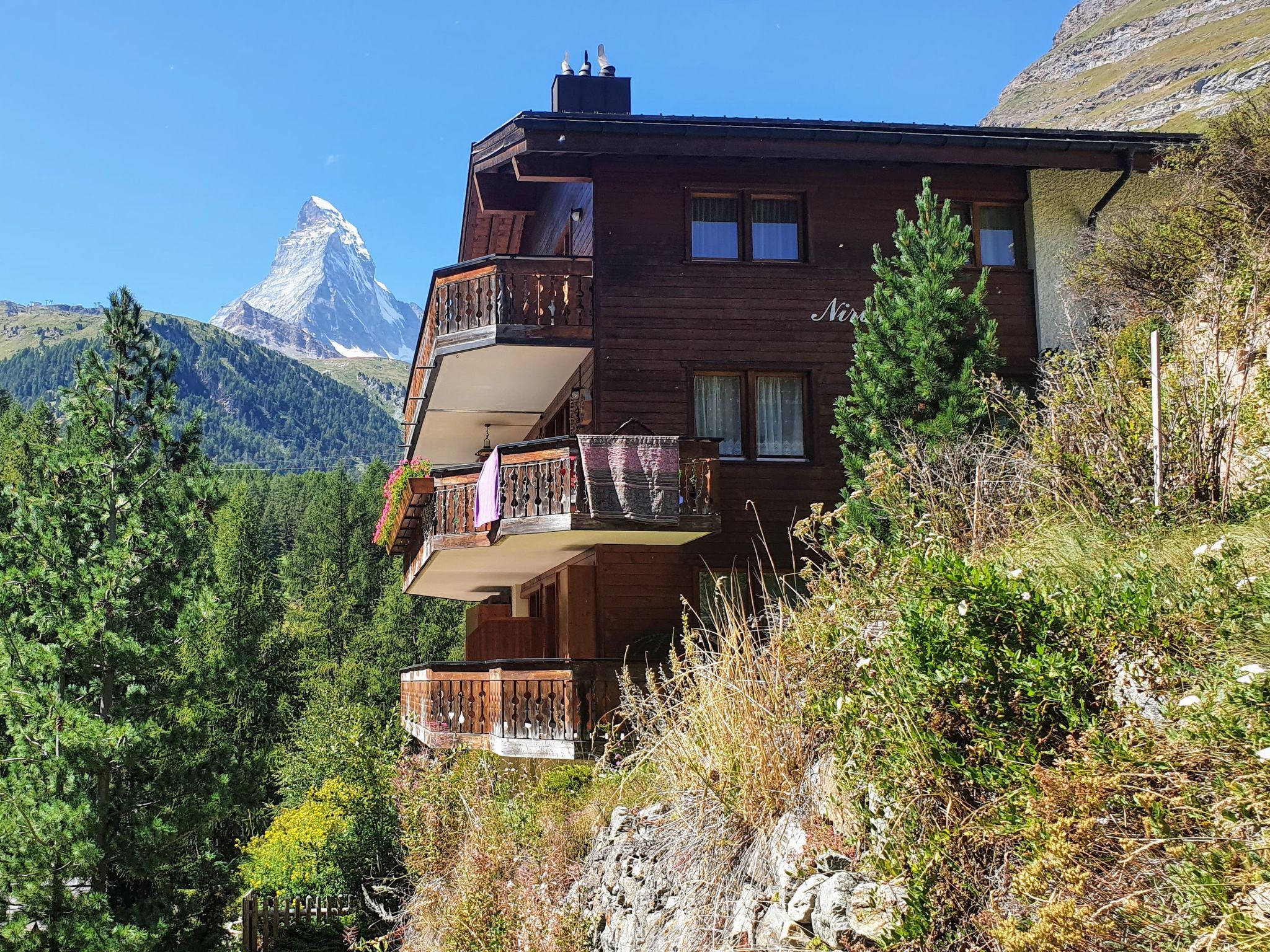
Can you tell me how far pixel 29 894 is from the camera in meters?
18.0

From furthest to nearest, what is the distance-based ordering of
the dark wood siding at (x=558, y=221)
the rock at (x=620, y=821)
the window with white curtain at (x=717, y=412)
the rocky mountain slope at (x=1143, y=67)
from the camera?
1. the rocky mountain slope at (x=1143, y=67)
2. the dark wood siding at (x=558, y=221)
3. the window with white curtain at (x=717, y=412)
4. the rock at (x=620, y=821)

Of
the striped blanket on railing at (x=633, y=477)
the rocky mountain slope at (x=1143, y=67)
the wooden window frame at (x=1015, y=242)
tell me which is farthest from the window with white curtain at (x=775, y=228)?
the rocky mountain slope at (x=1143, y=67)

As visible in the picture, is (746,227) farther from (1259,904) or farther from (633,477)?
(1259,904)

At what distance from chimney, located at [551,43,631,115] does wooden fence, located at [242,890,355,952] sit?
16527mm

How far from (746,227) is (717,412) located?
10.0 ft

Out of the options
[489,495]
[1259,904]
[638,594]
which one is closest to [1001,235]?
[638,594]

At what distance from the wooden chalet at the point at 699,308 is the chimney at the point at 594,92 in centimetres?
281

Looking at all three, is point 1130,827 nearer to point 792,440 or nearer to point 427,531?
point 792,440

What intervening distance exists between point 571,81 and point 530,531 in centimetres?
994

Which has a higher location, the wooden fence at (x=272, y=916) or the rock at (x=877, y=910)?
the rock at (x=877, y=910)

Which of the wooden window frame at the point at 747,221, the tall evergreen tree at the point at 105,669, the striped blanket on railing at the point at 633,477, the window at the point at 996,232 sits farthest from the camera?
the window at the point at 996,232

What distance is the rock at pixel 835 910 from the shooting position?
632 cm

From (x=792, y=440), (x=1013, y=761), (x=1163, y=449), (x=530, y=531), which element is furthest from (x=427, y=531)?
(x=1013, y=761)

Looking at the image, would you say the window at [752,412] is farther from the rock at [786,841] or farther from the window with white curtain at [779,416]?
the rock at [786,841]
